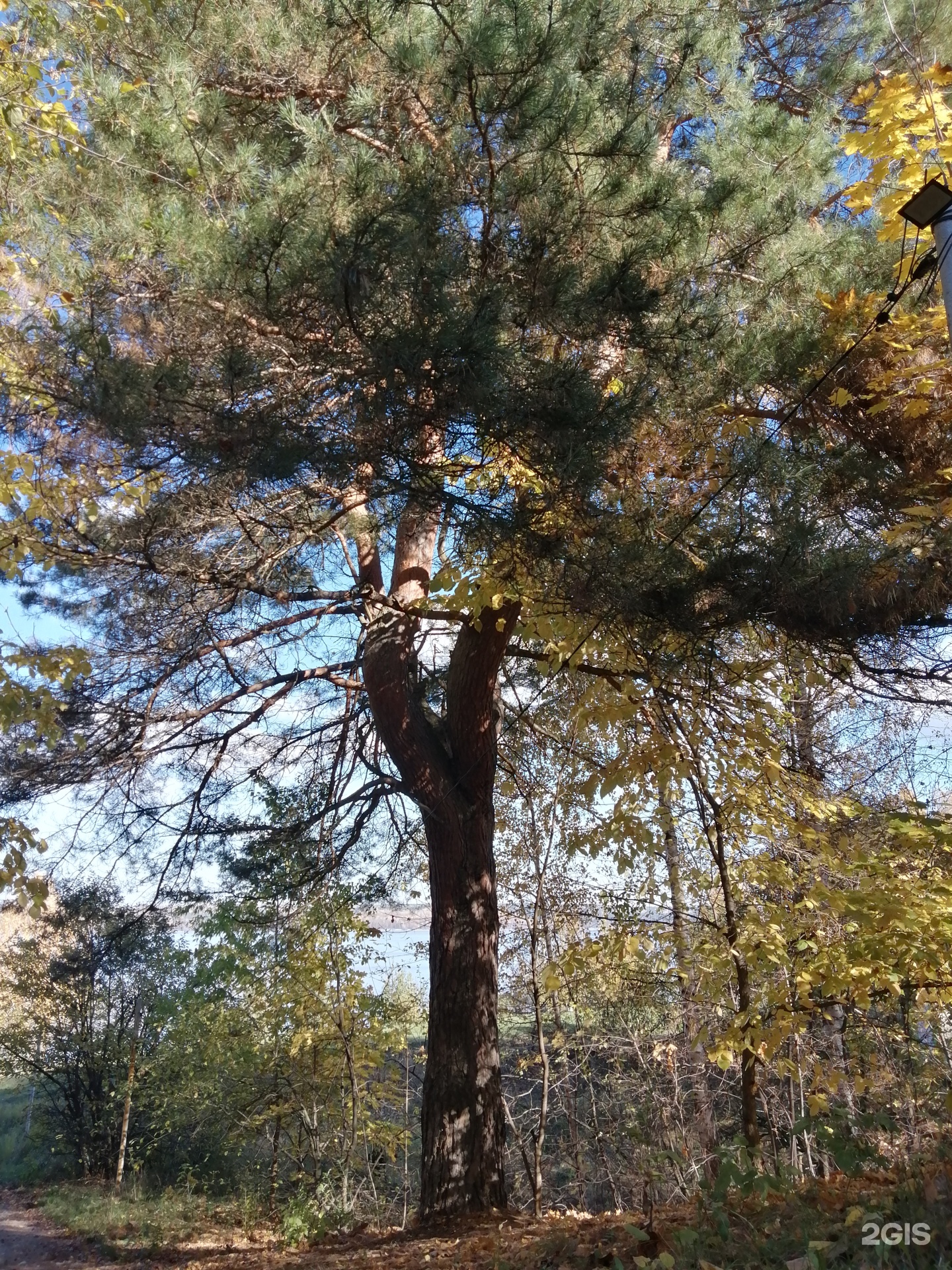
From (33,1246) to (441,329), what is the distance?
10888mm

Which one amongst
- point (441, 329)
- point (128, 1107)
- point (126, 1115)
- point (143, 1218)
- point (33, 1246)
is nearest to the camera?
point (441, 329)

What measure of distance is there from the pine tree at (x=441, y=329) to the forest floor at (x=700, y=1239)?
0.53 meters

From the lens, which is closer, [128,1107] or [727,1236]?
[727,1236]

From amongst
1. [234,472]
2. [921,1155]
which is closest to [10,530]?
[234,472]

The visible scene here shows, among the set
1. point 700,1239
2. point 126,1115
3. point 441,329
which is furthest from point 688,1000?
point 126,1115

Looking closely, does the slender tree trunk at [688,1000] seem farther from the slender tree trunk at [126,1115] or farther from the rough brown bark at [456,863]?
the slender tree trunk at [126,1115]

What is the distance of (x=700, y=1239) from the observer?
2967 mm

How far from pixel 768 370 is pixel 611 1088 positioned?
8499mm

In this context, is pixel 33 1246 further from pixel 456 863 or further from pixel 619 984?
pixel 456 863

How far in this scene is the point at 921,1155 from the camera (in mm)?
3680

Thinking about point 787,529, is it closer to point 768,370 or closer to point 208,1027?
point 768,370

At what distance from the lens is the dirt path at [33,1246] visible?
8742mm

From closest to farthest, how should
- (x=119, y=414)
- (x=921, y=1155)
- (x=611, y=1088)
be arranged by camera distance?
(x=119, y=414)
(x=921, y=1155)
(x=611, y=1088)

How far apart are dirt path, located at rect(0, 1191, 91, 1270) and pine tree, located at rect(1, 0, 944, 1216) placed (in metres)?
6.11
